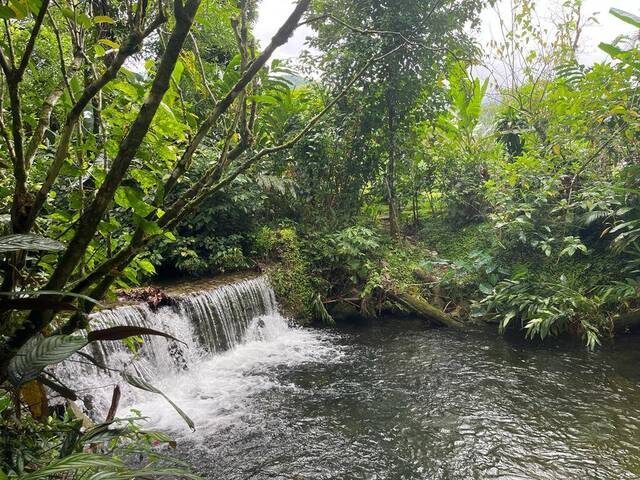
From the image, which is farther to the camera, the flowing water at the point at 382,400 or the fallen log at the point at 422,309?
the fallen log at the point at 422,309

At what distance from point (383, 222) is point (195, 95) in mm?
5750

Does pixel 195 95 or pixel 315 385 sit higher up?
pixel 195 95

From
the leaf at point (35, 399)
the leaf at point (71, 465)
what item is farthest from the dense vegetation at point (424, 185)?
the leaf at point (71, 465)

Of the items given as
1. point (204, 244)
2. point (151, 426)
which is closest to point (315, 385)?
point (151, 426)

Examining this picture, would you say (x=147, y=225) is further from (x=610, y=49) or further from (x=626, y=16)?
(x=610, y=49)

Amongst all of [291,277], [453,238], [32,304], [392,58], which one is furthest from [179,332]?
[453,238]

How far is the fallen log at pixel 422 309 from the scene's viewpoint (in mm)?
7129

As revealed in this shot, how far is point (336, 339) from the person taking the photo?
6777mm

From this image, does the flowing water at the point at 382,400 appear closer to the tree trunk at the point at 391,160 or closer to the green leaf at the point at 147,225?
the green leaf at the point at 147,225

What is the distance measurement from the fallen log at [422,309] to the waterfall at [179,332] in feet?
7.00

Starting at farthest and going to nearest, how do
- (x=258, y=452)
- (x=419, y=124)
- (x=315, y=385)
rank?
(x=419, y=124), (x=315, y=385), (x=258, y=452)

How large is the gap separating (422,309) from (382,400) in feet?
10.0

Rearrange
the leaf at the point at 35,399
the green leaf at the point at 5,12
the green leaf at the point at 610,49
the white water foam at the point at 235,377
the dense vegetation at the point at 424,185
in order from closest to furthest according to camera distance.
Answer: the green leaf at the point at 5,12 → the leaf at the point at 35,399 → the white water foam at the point at 235,377 → the green leaf at the point at 610,49 → the dense vegetation at the point at 424,185

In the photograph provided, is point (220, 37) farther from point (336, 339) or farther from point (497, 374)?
point (497, 374)
